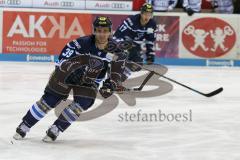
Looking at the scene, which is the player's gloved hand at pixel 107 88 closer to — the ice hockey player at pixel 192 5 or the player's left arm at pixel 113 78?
the player's left arm at pixel 113 78

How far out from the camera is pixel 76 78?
5727mm

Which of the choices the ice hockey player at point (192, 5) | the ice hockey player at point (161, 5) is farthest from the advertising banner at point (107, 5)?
the ice hockey player at point (192, 5)

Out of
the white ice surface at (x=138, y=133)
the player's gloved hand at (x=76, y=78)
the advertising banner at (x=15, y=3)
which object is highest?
the advertising banner at (x=15, y=3)

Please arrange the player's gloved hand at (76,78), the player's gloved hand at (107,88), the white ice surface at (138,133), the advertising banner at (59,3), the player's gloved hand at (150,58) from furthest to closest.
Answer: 1. the advertising banner at (59,3)
2. the player's gloved hand at (150,58)
3. the player's gloved hand at (76,78)
4. the player's gloved hand at (107,88)
5. the white ice surface at (138,133)

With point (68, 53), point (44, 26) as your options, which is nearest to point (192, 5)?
point (44, 26)

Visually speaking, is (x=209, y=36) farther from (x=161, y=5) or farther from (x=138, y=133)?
(x=138, y=133)

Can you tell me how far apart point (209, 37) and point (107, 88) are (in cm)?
845

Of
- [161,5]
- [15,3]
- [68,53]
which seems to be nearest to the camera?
[68,53]

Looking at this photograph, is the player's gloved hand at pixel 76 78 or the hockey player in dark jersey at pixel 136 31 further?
the hockey player in dark jersey at pixel 136 31

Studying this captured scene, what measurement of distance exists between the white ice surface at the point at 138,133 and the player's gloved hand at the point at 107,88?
1.50 ft

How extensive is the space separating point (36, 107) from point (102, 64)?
2.22ft

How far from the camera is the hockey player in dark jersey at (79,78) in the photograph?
18.2 feet

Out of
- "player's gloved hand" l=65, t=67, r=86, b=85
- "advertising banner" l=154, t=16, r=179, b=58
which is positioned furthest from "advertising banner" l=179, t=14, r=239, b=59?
"player's gloved hand" l=65, t=67, r=86, b=85

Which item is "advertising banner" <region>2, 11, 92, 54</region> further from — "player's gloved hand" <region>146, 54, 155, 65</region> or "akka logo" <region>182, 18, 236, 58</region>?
"player's gloved hand" <region>146, 54, 155, 65</region>
